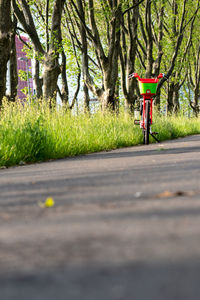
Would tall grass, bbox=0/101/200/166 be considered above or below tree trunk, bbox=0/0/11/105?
below

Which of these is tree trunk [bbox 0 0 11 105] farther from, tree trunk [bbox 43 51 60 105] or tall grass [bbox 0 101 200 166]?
tree trunk [bbox 43 51 60 105]

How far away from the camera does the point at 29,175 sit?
558cm

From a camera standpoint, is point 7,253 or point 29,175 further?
point 29,175

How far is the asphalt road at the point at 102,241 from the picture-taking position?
1696 mm

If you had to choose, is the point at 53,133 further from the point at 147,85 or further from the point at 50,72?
the point at 50,72

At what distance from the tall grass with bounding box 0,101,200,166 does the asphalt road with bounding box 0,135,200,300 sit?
129 inches

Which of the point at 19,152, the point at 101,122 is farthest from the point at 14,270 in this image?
the point at 101,122

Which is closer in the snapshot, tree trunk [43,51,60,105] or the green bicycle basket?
the green bicycle basket

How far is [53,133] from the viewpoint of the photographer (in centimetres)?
900

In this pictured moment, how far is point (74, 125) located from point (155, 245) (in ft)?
27.4

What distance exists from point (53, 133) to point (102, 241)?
6738 millimetres

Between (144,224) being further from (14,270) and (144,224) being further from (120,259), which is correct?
(14,270)

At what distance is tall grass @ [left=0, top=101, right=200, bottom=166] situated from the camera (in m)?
7.84

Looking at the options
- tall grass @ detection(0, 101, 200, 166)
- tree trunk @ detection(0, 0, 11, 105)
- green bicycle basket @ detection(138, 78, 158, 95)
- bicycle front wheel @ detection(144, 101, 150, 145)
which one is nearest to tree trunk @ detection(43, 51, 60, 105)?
tall grass @ detection(0, 101, 200, 166)
